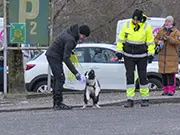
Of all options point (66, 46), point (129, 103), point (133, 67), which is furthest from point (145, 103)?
point (66, 46)

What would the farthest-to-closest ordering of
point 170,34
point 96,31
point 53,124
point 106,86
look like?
point 96,31
point 106,86
point 170,34
point 53,124

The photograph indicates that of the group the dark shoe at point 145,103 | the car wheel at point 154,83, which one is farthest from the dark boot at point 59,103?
the car wheel at point 154,83

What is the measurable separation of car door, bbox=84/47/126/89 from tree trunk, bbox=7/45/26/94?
179 centimetres

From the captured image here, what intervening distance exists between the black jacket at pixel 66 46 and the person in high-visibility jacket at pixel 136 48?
93cm

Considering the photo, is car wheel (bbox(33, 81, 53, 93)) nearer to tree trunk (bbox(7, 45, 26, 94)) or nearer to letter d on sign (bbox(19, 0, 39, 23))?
tree trunk (bbox(7, 45, 26, 94))

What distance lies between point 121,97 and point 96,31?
17.8 metres

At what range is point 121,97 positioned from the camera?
1388cm

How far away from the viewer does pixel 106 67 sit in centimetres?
1581

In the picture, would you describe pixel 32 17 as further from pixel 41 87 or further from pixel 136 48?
pixel 136 48

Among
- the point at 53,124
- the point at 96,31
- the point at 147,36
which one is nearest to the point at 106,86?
the point at 147,36

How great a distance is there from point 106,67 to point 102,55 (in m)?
0.37

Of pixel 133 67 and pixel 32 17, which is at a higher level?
pixel 32 17

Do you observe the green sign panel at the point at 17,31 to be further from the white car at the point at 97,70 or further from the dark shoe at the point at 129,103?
the dark shoe at the point at 129,103

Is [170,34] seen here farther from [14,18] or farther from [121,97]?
[14,18]
